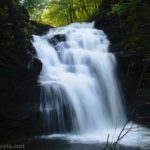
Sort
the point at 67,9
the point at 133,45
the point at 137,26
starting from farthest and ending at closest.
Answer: the point at 67,9 → the point at 133,45 → the point at 137,26

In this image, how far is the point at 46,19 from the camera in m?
29.6

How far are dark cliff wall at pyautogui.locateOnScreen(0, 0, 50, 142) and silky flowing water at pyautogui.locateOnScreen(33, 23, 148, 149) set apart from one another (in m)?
0.39

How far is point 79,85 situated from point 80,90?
0.25 metres

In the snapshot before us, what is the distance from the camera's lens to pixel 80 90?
10.6m

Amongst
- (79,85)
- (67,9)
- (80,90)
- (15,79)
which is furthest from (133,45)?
(67,9)

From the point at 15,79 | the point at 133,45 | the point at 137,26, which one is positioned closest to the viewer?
the point at 15,79

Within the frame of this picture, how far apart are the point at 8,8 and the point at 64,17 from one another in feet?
64.0

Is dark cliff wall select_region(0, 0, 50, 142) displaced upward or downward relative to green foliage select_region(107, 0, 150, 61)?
downward

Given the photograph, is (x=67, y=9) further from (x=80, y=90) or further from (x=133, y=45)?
(x=80, y=90)

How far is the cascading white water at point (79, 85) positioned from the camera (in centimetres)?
966

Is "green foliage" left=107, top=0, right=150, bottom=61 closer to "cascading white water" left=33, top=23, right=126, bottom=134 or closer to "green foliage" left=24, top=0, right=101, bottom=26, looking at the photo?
"cascading white water" left=33, top=23, right=126, bottom=134

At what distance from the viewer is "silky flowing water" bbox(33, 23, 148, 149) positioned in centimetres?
933

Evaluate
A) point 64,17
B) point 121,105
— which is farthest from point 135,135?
point 64,17

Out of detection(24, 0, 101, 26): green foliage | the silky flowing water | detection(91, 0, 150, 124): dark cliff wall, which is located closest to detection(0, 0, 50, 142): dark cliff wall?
the silky flowing water
